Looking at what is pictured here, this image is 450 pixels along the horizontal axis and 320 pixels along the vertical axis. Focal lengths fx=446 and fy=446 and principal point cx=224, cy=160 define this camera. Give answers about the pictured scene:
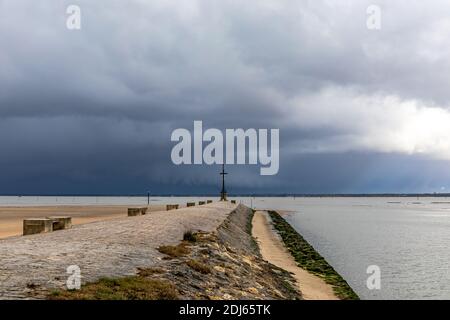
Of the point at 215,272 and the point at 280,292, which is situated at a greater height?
the point at 215,272

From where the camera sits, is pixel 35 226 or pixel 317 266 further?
pixel 317 266

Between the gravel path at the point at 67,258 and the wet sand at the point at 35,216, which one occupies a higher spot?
the gravel path at the point at 67,258

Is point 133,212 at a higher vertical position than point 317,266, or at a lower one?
higher

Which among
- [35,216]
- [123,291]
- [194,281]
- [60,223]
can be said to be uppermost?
[60,223]

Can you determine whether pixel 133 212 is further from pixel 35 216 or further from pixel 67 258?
pixel 67 258

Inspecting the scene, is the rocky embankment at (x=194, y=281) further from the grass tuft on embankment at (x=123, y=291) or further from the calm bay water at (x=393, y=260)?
the calm bay water at (x=393, y=260)

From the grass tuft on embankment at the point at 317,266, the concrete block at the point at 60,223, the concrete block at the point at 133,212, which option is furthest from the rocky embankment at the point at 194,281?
the concrete block at the point at 133,212

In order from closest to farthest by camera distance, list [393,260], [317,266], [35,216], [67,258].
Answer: [67,258] → [317,266] → [393,260] → [35,216]

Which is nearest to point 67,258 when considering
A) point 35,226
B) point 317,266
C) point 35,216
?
point 35,226

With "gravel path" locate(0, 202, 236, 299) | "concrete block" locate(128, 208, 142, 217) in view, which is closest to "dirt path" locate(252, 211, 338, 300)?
"gravel path" locate(0, 202, 236, 299)

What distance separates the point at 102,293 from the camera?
34.4ft

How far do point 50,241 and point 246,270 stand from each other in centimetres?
852
